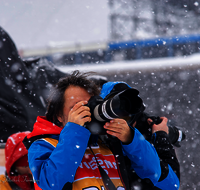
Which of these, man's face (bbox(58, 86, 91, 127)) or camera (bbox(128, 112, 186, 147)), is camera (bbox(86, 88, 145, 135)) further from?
camera (bbox(128, 112, 186, 147))

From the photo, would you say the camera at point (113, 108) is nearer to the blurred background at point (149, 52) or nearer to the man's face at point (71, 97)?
the man's face at point (71, 97)

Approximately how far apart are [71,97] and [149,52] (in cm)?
240

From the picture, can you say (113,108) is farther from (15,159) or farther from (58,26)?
(58,26)

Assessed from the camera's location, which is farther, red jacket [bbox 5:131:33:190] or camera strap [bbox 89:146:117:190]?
red jacket [bbox 5:131:33:190]

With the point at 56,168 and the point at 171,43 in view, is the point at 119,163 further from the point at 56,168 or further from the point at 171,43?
the point at 171,43

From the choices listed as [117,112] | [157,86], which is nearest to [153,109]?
[157,86]

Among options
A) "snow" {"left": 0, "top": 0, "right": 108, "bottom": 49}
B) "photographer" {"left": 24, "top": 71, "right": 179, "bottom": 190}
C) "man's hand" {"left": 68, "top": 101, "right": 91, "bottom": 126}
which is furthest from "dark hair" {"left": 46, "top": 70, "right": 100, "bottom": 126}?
"snow" {"left": 0, "top": 0, "right": 108, "bottom": 49}

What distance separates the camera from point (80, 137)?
0.61m

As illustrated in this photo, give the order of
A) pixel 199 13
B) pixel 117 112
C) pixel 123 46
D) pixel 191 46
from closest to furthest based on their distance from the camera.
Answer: pixel 117 112
pixel 191 46
pixel 123 46
pixel 199 13

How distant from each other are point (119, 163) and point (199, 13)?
3.56 meters

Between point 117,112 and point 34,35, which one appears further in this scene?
point 34,35

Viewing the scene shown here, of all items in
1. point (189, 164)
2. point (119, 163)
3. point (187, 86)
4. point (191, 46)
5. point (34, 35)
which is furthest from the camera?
point (34, 35)

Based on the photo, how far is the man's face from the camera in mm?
717

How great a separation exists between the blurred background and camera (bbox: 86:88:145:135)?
4.28ft
